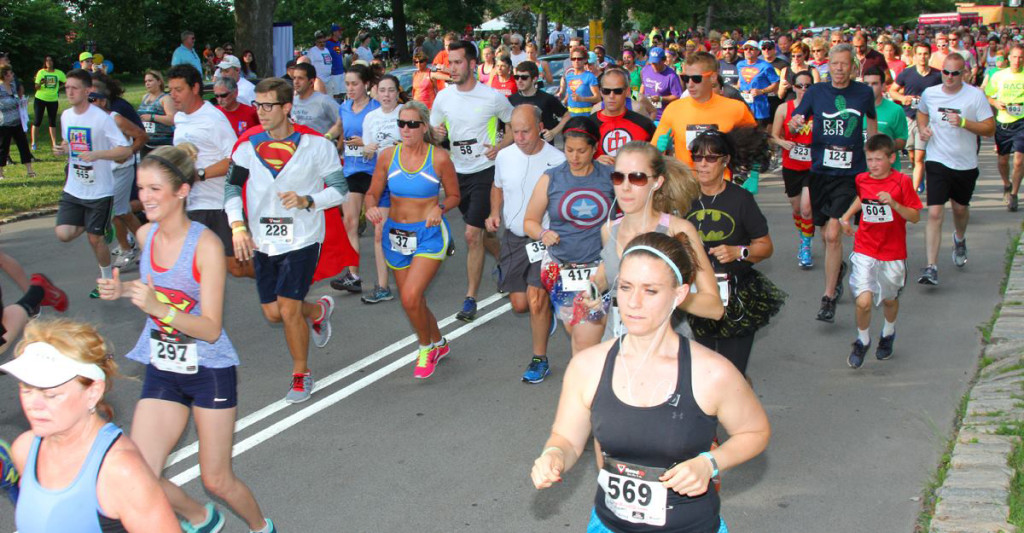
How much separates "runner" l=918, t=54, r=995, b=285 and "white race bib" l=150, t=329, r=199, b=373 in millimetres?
7216

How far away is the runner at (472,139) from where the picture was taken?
8781mm

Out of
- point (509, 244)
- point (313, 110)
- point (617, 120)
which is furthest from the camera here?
point (313, 110)

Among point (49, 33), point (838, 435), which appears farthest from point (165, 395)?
point (49, 33)

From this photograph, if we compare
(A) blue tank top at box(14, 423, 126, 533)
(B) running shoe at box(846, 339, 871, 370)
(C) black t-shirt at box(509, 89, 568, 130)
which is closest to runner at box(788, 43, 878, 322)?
(B) running shoe at box(846, 339, 871, 370)

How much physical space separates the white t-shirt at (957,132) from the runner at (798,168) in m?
1.25

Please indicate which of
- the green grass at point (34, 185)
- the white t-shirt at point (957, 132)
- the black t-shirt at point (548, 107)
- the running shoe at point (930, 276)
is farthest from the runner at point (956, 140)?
the green grass at point (34, 185)

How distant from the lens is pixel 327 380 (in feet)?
23.9

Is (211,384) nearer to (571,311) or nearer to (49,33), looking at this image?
(571,311)

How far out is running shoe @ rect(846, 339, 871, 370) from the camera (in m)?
7.23

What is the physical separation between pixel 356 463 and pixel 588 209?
1.96 meters

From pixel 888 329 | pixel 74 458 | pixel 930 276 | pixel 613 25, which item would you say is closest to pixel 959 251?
pixel 930 276

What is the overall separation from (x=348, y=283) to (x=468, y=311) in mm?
1320

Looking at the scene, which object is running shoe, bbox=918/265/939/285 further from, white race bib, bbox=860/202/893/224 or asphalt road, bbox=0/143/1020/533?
white race bib, bbox=860/202/893/224

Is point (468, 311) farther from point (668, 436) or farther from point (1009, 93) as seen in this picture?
point (1009, 93)
